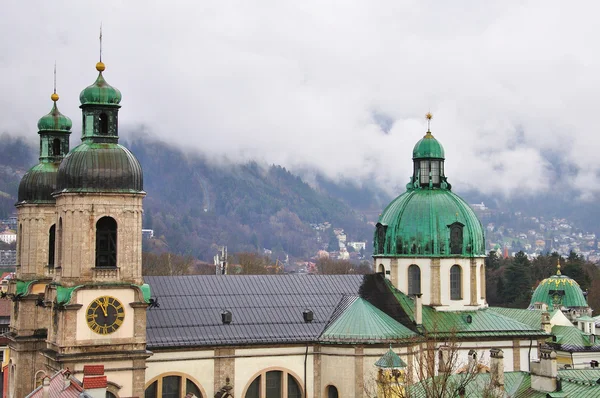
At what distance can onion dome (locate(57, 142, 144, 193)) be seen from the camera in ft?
199

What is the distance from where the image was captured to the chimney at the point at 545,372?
175 feet

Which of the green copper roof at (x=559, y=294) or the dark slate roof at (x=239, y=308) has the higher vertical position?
the green copper roof at (x=559, y=294)

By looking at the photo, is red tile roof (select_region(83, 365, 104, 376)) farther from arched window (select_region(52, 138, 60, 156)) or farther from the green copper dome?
the green copper dome

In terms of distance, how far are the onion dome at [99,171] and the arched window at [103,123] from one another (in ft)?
3.32

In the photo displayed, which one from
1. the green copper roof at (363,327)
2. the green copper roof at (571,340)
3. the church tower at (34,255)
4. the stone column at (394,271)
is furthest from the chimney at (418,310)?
the green copper roof at (571,340)

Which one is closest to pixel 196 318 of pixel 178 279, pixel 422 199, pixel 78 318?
pixel 178 279

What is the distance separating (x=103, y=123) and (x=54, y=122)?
1348cm

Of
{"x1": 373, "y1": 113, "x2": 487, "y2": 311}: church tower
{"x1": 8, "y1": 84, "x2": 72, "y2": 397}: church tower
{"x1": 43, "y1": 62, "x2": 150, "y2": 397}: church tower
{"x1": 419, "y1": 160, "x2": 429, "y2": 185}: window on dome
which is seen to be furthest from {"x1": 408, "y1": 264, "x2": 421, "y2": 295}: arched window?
{"x1": 8, "y1": 84, "x2": 72, "y2": 397}: church tower

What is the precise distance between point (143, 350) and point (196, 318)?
621cm

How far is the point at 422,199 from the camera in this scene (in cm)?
7988

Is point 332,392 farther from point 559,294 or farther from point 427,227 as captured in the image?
point 559,294

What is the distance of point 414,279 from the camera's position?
77625 mm

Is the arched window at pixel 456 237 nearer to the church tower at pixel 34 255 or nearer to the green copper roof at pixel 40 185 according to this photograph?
the church tower at pixel 34 255

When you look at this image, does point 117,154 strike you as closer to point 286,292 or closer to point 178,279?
point 178,279
